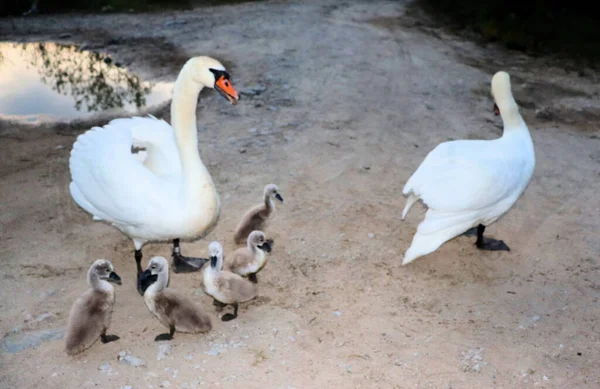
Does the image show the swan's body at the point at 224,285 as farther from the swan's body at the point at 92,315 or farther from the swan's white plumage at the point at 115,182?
the swan's body at the point at 92,315

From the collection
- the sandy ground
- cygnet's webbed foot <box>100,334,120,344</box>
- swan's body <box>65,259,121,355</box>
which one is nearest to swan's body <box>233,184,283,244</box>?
the sandy ground

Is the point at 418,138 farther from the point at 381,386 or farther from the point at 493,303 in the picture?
the point at 381,386

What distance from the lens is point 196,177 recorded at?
202 inches

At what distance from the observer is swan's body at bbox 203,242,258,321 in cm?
516

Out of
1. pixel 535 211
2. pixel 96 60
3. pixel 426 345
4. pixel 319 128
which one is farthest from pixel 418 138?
pixel 96 60

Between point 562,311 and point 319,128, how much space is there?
4.32 meters

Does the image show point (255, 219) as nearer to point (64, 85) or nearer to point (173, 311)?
point (173, 311)

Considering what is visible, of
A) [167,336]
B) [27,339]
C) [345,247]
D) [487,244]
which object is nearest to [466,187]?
[487,244]

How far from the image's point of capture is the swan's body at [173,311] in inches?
193

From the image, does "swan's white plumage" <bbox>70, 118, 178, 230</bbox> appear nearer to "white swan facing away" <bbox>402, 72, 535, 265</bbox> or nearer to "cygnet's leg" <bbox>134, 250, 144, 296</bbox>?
"cygnet's leg" <bbox>134, 250, 144, 296</bbox>

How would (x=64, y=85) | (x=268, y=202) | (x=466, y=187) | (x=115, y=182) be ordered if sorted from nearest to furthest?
1. (x=115, y=182)
2. (x=466, y=187)
3. (x=268, y=202)
4. (x=64, y=85)

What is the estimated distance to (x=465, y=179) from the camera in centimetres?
573

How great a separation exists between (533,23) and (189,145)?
10.9 metres

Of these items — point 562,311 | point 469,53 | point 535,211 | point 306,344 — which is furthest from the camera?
point 469,53
